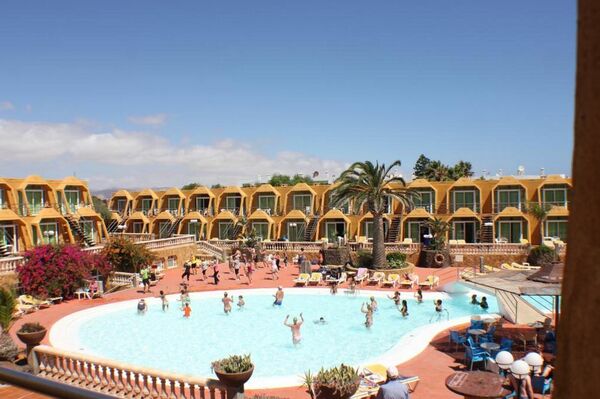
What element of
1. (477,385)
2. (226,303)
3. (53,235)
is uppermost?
(53,235)

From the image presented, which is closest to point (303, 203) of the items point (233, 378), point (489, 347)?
point (489, 347)

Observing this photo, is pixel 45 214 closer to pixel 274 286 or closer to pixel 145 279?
pixel 145 279

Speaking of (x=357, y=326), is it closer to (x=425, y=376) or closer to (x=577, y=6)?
(x=425, y=376)

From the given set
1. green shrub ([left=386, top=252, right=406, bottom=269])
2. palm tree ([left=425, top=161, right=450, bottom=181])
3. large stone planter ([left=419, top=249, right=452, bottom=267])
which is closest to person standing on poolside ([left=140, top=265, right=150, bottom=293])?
green shrub ([left=386, top=252, right=406, bottom=269])

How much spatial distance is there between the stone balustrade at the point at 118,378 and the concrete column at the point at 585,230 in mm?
9321

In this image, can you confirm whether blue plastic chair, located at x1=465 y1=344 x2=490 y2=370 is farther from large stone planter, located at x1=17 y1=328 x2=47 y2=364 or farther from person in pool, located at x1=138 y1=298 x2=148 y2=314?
person in pool, located at x1=138 y1=298 x2=148 y2=314

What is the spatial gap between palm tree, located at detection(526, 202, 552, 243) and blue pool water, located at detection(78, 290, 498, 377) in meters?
15.7

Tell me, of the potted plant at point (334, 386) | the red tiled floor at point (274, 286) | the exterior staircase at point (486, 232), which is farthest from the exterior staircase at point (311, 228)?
the potted plant at point (334, 386)

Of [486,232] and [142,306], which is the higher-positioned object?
[486,232]

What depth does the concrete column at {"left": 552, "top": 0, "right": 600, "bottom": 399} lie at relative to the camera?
5.27ft

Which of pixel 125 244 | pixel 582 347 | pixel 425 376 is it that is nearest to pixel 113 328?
pixel 125 244

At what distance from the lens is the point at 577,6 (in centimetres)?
169

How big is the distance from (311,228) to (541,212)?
19579 millimetres

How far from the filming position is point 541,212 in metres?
39.5
